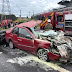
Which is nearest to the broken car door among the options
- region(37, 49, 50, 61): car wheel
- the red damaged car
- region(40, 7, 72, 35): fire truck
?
the red damaged car

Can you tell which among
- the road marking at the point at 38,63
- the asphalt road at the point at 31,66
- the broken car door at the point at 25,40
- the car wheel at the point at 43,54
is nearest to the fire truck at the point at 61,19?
the broken car door at the point at 25,40

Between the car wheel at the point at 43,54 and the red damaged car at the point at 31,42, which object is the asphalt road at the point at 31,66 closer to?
the car wheel at the point at 43,54

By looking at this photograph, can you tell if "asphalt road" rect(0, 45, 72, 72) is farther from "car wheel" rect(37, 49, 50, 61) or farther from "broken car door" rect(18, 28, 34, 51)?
"broken car door" rect(18, 28, 34, 51)

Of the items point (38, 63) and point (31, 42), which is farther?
point (31, 42)

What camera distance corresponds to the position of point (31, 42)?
16.3ft

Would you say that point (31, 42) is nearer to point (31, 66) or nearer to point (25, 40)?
point (25, 40)

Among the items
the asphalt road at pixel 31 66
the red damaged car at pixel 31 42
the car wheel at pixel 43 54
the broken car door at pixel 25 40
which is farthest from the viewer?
the broken car door at pixel 25 40

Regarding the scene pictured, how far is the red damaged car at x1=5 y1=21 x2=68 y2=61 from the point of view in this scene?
14.1ft

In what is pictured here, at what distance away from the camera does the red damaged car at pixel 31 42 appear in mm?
4300

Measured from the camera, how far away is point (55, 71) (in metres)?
3.78

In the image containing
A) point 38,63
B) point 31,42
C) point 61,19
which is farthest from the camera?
point 61,19

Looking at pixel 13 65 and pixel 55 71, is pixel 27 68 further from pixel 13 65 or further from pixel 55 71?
pixel 55 71

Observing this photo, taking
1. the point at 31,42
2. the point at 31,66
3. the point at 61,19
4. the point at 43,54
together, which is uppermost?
the point at 61,19

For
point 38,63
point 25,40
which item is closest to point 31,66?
point 38,63
